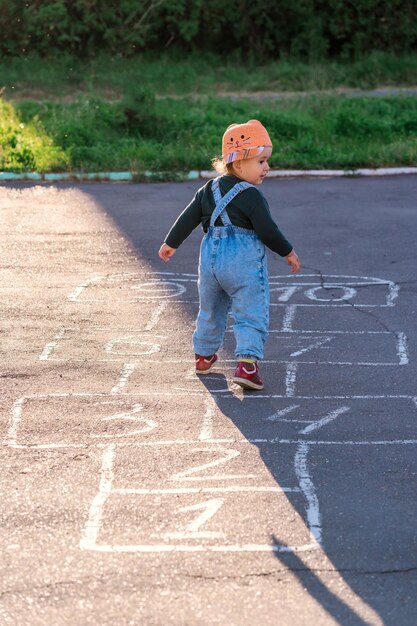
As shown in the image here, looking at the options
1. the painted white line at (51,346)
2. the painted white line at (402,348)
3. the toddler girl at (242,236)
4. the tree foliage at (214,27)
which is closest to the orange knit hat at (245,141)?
the toddler girl at (242,236)

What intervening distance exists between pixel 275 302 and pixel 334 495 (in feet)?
12.7

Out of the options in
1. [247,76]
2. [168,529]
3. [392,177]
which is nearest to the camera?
[168,529]

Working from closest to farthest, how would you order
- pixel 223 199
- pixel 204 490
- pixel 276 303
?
pixel 204 490
pixel 223 199
pixel 276 303

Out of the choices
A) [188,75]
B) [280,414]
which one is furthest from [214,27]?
[280,414]

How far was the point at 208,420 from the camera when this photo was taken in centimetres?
662

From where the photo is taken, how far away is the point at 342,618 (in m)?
4.46

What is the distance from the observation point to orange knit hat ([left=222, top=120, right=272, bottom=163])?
7062 mm

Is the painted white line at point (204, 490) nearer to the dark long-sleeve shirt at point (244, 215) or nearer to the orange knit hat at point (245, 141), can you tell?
the dark long-sleeve shirt at point (244, 215)

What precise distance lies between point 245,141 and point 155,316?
2187 millimetres

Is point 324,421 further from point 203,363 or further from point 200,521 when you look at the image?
point 200,521

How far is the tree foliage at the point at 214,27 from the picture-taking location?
97.8 feet

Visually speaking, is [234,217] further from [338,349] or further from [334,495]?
[334,495]

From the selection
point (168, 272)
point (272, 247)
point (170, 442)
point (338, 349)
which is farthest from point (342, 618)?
point (168, 272)

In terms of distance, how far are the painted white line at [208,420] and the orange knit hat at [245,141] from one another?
1384mm
